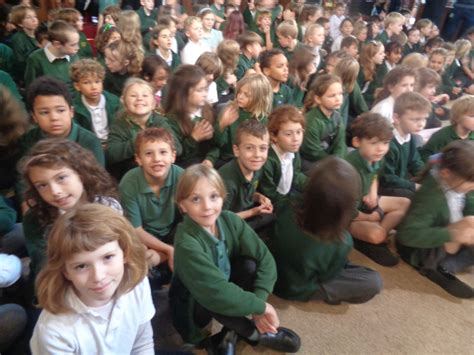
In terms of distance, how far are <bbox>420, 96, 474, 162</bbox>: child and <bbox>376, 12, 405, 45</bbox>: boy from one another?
9.12 feet

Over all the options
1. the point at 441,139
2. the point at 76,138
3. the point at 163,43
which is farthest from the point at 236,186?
the point at 163,43

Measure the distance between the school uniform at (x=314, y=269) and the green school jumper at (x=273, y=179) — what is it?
36cm

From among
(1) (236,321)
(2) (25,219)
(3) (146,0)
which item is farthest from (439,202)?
(3) (146,0)

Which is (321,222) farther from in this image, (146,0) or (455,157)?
(146,0)

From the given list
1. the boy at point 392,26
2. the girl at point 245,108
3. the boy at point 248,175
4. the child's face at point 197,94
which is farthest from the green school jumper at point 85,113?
the boy at point 392,26

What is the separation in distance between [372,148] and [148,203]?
46.6 inches

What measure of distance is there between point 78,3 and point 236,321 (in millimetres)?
5539

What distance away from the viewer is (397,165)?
A: 8.01 feet

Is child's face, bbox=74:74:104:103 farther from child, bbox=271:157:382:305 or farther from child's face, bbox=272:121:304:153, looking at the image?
child, bbox=271:157:382:305

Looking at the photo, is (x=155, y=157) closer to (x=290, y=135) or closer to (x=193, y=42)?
A: (x=290, y=135)

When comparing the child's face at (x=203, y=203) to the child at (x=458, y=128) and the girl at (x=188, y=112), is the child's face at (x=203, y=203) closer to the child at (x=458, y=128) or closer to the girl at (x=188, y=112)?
the girl at (x=188, y=112)

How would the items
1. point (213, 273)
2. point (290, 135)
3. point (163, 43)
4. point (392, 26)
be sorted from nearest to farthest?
point (213, 273)
point (290, 135)
point (163, 43)
point (392, 26)

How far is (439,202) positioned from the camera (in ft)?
6.08

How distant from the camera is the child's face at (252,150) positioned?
6.03 ft
